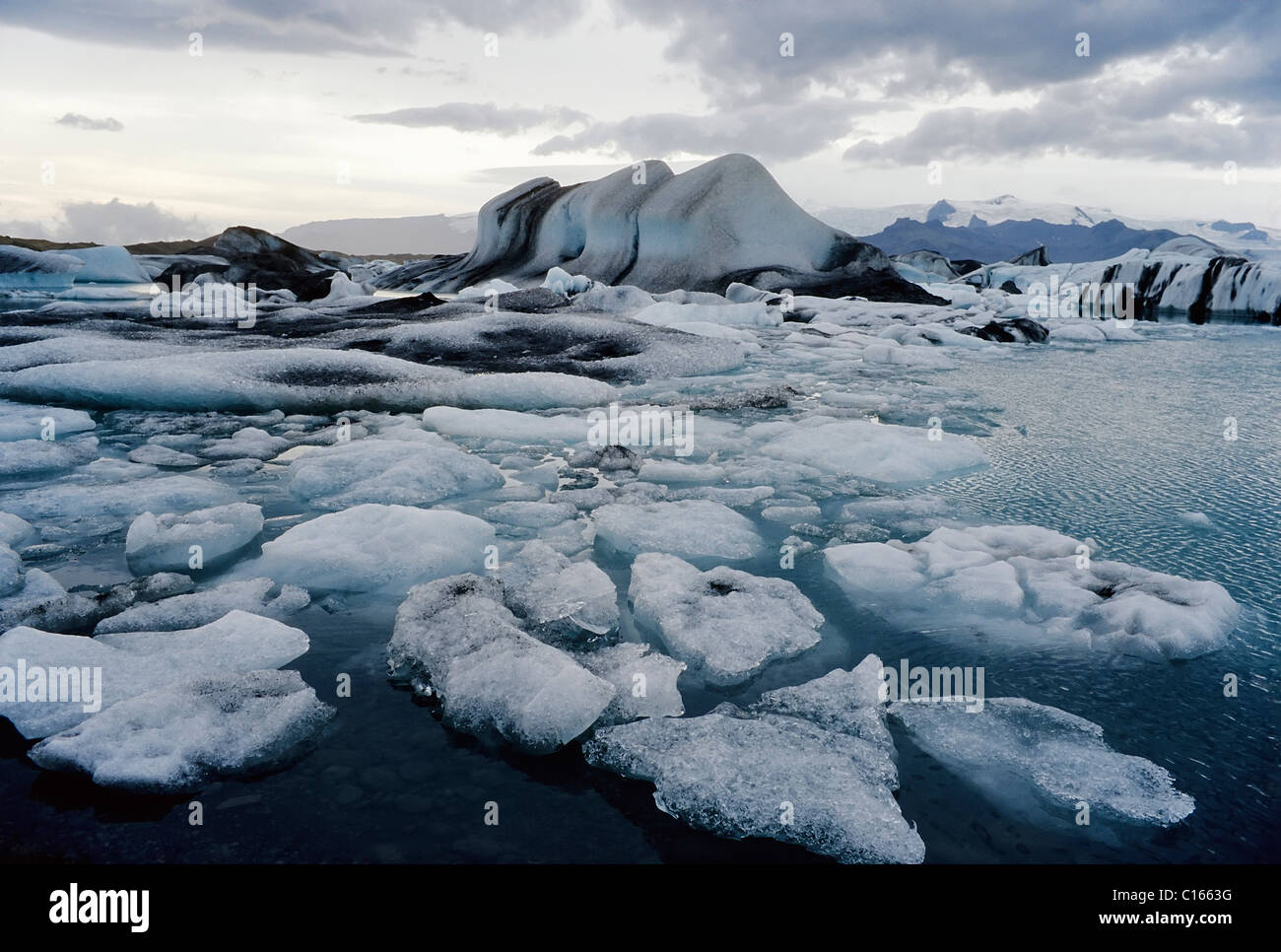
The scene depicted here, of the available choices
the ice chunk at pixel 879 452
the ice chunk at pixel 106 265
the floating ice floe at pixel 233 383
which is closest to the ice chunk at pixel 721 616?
the ice chunk at pixel 879 452

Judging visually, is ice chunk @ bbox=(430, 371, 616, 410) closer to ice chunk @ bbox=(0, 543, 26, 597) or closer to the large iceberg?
ice chunk @ bbox=(0, 543, 26, 597)

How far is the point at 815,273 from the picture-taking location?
76.6 feet

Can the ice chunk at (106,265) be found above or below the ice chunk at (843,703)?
above

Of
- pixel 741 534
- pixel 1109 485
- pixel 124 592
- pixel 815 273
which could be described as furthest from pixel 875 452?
pixel 815 273

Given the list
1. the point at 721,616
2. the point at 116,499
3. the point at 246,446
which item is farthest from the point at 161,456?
the point at 721,616

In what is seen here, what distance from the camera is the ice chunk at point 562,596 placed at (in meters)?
2.62

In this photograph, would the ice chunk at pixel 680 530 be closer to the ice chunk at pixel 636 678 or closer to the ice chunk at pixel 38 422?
the ice chunk at pixel 636 678

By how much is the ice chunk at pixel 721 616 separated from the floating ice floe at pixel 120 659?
1191 millimetres

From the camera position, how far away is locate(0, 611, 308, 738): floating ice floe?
2.04 meters

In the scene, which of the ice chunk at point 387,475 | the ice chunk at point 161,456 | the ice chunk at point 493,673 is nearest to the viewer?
the ice chunk at point 493,673

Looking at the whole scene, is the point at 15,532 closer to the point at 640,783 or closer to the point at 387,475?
the point at 387,475

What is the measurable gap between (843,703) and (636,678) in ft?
1.98

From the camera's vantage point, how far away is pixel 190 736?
1938 millimetres

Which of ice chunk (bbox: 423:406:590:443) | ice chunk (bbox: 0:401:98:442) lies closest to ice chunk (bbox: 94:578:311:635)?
ice chunk (bbox: 423:406:590:443)
